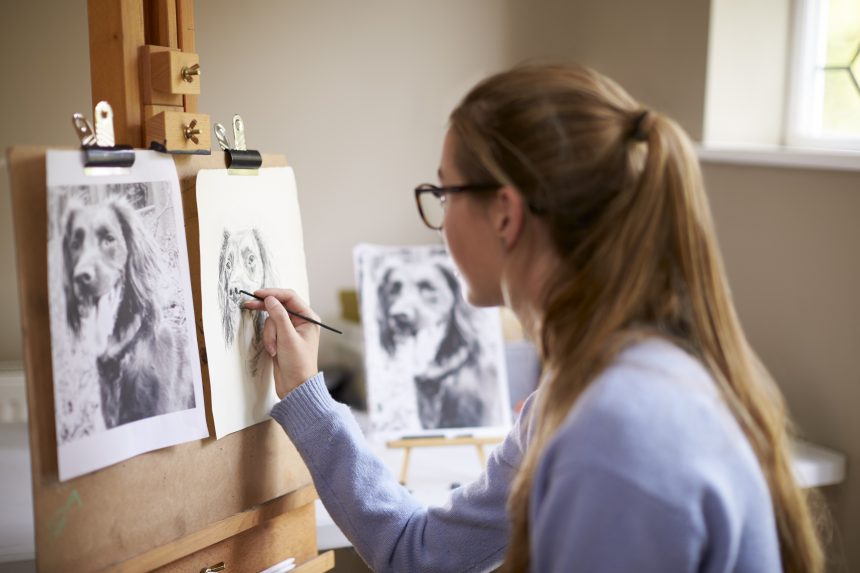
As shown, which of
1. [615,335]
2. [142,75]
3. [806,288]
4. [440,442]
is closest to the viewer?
[615,335]

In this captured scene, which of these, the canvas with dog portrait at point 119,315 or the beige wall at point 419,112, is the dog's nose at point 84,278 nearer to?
the canvas with dog portrait at point 119,315

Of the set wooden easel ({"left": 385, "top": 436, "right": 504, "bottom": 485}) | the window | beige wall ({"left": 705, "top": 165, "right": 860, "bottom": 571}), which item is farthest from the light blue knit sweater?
the window

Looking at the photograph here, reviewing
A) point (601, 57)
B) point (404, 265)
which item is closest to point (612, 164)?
point (404, 265)

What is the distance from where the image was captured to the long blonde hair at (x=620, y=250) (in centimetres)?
85

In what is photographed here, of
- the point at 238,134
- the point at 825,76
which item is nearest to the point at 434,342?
the point at 238,134

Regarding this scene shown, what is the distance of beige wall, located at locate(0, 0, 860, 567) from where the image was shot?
70.8 inches

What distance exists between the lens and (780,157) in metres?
1.88

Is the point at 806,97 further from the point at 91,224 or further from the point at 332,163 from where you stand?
the point at 91,224

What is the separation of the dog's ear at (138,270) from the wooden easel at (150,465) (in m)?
0.07

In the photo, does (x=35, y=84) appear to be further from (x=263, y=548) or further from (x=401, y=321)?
(x=263, y=548)

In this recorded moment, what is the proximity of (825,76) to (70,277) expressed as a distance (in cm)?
175

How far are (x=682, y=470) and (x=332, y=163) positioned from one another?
64.1 inches

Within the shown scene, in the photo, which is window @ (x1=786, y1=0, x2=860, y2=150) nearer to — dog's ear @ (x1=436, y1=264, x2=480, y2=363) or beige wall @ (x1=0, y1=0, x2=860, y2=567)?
beige wall @ (x1=0, y1=0, x2=860, y2=567)

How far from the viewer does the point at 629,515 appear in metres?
0.72
